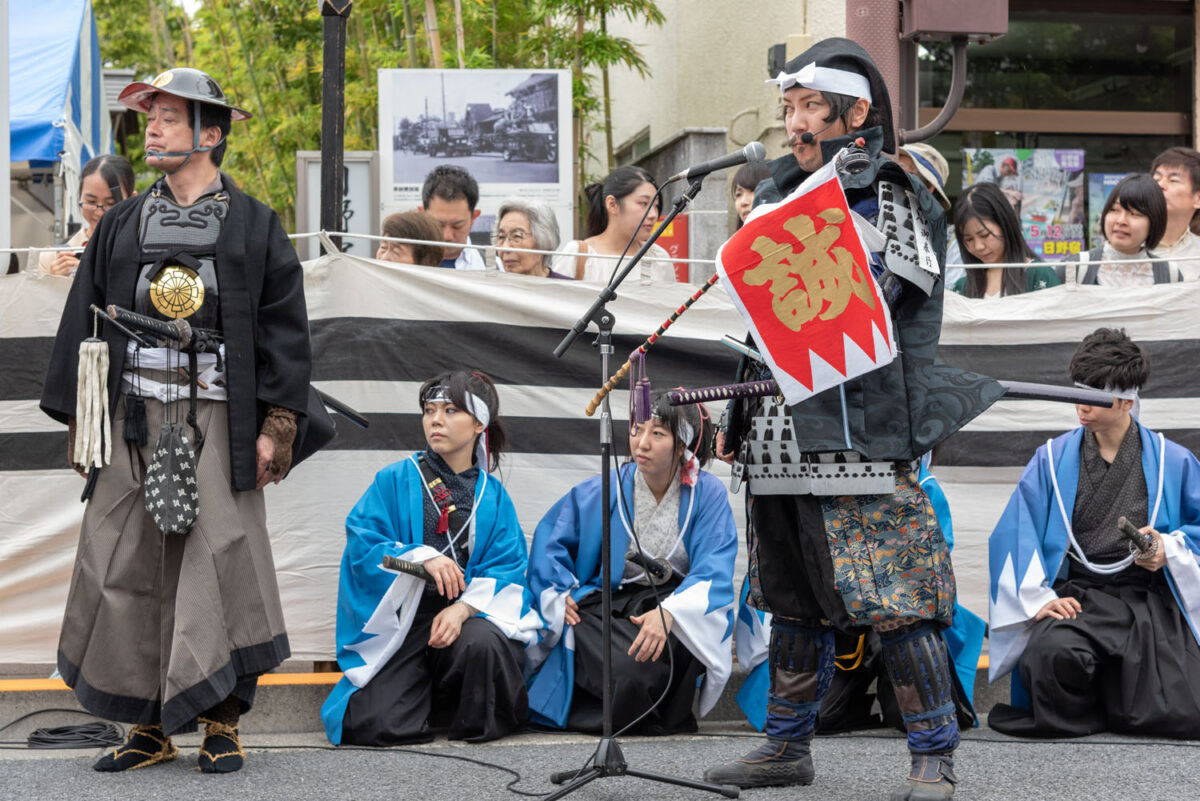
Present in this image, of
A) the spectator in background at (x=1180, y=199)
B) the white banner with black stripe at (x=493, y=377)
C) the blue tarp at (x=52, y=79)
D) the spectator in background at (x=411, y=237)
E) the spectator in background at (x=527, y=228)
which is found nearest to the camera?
the white banner with black stripe at (x=493, y=377)

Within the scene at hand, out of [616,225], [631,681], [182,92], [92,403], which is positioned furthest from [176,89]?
[616,225]

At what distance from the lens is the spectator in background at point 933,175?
3962 millimetres

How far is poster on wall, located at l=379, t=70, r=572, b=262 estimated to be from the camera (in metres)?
7.40

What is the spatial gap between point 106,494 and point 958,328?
3.10m

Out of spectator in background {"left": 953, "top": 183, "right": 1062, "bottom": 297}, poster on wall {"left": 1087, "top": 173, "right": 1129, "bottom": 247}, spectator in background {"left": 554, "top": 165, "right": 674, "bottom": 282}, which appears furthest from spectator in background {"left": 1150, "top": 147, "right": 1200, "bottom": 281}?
poster on wall {"left": 1087, "top": 173, "right": 1129, "bottom": 247}

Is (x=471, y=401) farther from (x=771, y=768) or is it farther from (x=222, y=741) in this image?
(x=771, y=768)

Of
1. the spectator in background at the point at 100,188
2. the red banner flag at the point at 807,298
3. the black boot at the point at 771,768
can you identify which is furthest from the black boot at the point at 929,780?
the spectator in background at the point at 100,188

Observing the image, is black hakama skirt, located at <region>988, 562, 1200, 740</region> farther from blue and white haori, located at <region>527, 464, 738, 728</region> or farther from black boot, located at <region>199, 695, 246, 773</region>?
black boot, located at <region>199, 695, 246, 773</region>

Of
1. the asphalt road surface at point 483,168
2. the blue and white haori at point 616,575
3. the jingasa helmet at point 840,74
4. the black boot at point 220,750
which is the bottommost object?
the black boot at point 220,750

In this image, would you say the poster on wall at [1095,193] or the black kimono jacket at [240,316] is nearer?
the black kimono jacket at [240,316]

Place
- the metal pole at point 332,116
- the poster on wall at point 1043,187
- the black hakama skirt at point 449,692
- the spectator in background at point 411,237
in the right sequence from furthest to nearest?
the poster on wall at point 1043,187, the spectator in background at point 411,237, the metal pole at point 332,116, the black hakama skirt at point 449,692

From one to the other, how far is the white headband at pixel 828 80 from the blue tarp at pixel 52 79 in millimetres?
6137

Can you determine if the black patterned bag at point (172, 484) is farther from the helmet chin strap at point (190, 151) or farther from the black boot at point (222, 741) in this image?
the helmet chin strap at point (190, 151)

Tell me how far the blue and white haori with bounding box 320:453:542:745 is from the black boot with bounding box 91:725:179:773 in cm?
55
